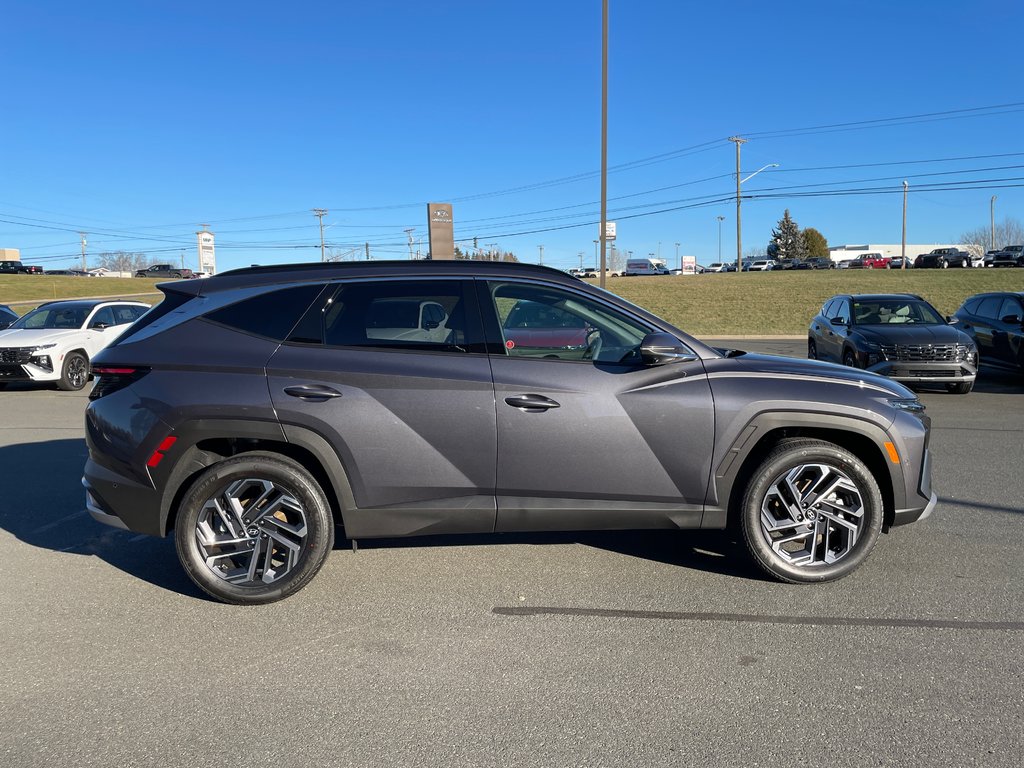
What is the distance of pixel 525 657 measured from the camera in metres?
3.38

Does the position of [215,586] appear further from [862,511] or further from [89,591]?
[862,511]

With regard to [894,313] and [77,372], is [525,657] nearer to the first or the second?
[894,313]

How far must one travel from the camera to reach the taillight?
3.97 meters

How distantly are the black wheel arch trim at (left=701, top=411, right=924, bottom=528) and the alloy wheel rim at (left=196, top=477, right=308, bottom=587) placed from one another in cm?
226

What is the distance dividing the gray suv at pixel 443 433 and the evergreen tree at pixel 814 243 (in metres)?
106

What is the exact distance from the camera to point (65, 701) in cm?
306

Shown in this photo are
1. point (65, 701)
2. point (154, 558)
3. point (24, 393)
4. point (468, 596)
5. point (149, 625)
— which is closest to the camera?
point (65, 701)

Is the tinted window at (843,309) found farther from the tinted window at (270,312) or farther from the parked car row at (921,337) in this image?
the tinted window at (270,312)

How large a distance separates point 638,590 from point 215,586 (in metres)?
2.28

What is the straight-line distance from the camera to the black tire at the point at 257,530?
3.90 meters

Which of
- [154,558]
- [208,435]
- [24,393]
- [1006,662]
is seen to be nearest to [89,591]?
[154,558]

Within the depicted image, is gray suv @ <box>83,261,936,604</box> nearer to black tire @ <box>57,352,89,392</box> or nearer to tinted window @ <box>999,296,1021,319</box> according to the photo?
tinted window @ <box>999,296,1021,319</box>

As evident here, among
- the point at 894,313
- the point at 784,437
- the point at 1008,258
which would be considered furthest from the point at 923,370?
the point at 1008,258

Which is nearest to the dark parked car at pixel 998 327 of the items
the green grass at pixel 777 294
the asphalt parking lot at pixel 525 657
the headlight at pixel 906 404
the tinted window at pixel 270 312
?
the asphalt parking lot at pixel 525 657
